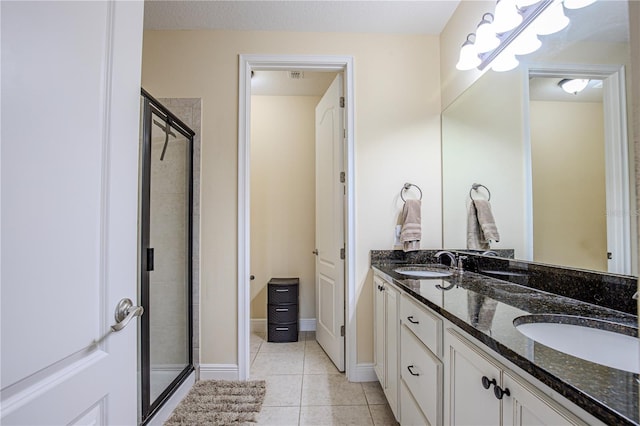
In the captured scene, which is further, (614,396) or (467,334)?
(467,334)

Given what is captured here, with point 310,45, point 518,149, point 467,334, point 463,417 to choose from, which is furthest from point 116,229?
point 310,45

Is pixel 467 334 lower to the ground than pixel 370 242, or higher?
lower

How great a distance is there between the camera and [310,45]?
2221 millimetres

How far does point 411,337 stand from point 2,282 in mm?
1356

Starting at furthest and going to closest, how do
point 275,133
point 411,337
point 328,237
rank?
point 275,133 → point 328,237 → point 411,337

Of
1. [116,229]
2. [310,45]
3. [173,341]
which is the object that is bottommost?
[173,341]

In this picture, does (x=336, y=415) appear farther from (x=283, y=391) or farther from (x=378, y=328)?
(x=378, y=328)

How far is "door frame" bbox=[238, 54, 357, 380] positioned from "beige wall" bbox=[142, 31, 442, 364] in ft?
0.15

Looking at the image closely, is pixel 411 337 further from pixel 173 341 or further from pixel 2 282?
pixel 173 341

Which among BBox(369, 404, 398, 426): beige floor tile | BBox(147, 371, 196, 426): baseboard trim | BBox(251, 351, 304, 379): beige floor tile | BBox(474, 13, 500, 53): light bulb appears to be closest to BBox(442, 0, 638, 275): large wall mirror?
BBox(474, 13, 500, 53): light bulb

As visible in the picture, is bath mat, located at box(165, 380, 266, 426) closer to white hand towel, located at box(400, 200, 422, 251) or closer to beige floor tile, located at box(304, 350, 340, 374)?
beige floor tile, located at box(304, 350, 340, 374)

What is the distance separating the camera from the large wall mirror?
3.11 feet

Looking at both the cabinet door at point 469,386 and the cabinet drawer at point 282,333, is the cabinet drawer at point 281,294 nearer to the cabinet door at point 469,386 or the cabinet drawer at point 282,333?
the cabinet drawer at point 282,333

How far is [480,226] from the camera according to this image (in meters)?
1.76
